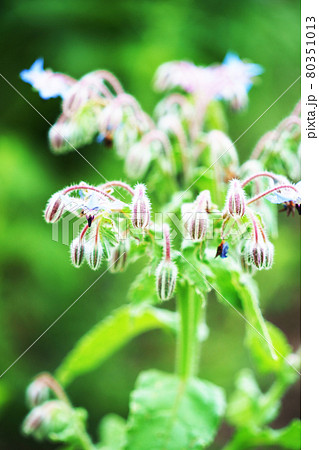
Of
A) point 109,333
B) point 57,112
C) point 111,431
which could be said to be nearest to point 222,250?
point 109,333

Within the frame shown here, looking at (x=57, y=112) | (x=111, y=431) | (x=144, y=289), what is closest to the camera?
(x=144, y=289)

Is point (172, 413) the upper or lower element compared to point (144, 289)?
lower

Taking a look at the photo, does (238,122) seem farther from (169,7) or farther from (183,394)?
(183,394)

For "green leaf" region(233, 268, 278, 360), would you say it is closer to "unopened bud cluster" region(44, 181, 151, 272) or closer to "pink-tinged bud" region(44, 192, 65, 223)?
"unopened bud cluster" region(44, 181, 151, 272)

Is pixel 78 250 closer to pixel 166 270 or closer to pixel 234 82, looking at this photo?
pixel 166 270

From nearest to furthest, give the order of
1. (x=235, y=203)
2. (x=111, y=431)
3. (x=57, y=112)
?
(x=235, y=203) < (x=111, y=431) < (x=57, y=112)

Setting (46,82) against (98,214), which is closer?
(98,214)

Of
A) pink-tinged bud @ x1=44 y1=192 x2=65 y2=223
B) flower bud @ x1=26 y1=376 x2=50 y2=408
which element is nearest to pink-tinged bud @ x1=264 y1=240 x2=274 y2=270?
pink-tinged bud @ x1=44 y1=192 x2=65 y2=223
